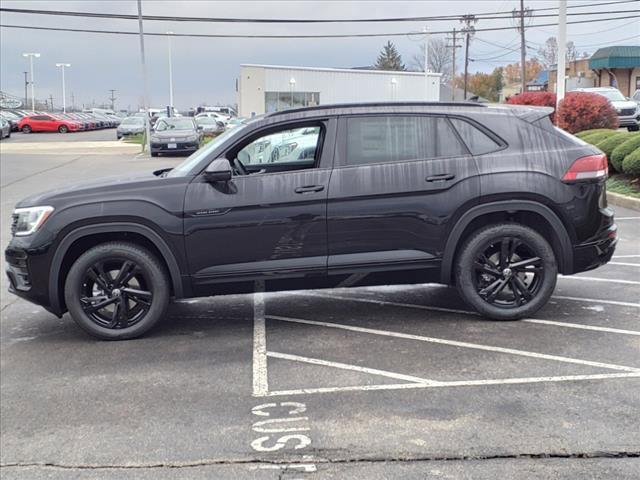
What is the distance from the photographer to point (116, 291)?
5.75 m

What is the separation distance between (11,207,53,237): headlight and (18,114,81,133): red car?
5248 centimetres

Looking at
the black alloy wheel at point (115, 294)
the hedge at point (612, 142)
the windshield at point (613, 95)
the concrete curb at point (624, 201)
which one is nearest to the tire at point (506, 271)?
the black alloy wheel at point (115, 294)

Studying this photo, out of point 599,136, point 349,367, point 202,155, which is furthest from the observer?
point 599,136

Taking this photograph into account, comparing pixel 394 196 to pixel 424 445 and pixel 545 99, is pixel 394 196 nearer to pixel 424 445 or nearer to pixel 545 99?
pixel 424 445

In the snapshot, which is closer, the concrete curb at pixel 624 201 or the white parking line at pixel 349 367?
the white parking line at pixel 349 367

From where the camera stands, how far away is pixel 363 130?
584 centimetres

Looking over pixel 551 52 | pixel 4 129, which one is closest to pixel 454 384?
pixel 4 129

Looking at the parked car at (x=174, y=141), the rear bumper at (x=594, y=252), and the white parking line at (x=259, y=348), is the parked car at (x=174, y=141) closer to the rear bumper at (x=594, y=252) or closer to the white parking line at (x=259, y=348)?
the white parking line at (x=259, y=348)

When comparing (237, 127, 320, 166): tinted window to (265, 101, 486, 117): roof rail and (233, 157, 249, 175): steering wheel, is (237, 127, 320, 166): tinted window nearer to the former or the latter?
(233, 157, 249, 175): steering wheel

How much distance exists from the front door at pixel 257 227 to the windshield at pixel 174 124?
79.2 feet

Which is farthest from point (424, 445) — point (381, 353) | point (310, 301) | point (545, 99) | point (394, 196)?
point (545, 99)

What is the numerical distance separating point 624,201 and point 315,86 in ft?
150

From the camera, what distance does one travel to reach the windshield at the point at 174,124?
29.1m

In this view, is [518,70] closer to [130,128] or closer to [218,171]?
[130,128]
